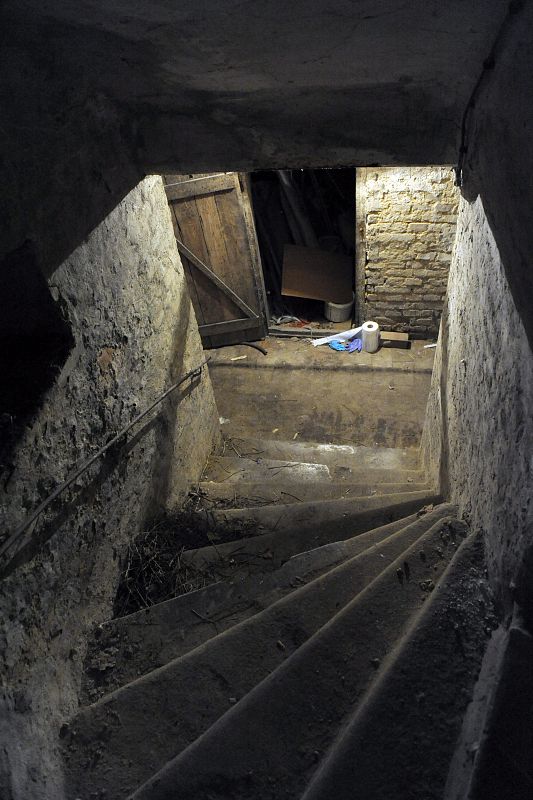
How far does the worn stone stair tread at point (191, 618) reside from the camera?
7.79 feet

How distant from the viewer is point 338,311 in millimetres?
6918

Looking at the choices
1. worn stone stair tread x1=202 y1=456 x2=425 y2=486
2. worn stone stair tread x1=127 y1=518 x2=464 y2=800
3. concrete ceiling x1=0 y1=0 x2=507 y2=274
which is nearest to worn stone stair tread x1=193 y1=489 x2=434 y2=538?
worn stone stair tread x1=202 y1=456 x2=425 y2=486

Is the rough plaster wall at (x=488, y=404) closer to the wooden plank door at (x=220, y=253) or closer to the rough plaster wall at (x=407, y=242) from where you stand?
the rough plaster wall at (x=407, y=242)

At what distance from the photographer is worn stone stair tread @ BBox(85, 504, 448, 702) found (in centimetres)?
237

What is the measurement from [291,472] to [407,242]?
3.14 m

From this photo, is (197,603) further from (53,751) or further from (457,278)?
(457,278)

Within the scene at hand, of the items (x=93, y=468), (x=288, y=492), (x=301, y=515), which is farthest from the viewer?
(x=288, y=492)

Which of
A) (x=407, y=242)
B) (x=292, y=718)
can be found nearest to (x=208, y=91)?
(x=292, y=718)

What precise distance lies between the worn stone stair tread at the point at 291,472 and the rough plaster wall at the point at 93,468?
0.59m

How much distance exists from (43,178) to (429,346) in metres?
5.34

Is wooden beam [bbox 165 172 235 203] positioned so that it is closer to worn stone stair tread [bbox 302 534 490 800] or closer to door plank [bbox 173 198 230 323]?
door plank [bbox 173 198 230 323]

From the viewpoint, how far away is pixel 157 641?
2.44 metres

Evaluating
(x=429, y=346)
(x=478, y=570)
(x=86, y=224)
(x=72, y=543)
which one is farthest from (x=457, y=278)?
(x=429, y=346)

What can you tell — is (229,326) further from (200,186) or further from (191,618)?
(191,618)
